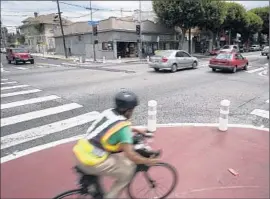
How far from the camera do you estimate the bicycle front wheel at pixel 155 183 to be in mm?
2975

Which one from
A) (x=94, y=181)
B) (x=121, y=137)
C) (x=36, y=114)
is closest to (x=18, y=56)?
(x=36, y=114)

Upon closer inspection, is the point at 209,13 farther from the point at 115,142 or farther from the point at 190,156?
the point at 115,142

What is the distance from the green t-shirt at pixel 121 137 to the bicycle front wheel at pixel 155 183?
77 cm

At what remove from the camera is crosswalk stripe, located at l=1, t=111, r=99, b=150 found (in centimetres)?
514

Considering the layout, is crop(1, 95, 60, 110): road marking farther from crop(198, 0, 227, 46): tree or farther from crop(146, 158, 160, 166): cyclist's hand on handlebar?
crop(198, 0, 227, 46): tree

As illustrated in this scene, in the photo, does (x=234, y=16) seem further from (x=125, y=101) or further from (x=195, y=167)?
(x=125, y=101)

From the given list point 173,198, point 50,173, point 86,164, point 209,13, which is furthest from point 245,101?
point 209,13

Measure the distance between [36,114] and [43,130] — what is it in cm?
113

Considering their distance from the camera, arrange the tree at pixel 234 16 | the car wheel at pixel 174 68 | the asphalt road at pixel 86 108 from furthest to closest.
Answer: the tree at pixel 234 16, the car wheel at pixel 174 68, the asphalt road at pixel 86 108

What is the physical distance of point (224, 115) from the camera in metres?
5.38

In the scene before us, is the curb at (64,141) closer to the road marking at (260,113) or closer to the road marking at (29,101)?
the road marking at (260,113)

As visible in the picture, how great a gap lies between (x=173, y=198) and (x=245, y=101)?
535cm

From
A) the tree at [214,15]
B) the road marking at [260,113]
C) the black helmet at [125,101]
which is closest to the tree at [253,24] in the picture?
the road marking at [260,113]

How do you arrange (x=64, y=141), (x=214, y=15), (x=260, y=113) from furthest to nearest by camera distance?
(x=214, y=15)
(x=260, y=113)
(x=64, y=141)
